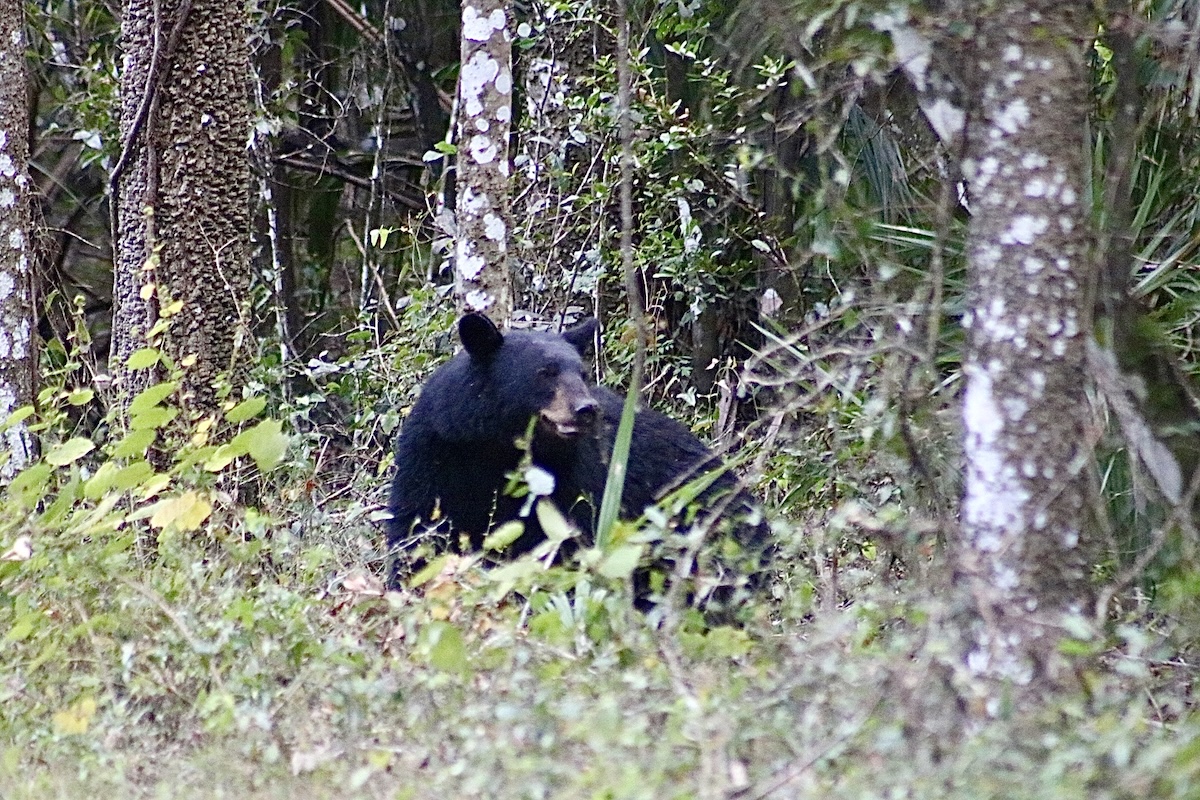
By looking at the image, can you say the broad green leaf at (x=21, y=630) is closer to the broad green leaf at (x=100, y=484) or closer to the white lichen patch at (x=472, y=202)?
the broad green leaf at (x=100, y=484)

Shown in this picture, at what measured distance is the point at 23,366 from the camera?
7605 millimetres

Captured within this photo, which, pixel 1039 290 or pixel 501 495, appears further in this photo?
pixel 501 495

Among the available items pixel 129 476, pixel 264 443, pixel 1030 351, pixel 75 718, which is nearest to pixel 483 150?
pixel 264 443

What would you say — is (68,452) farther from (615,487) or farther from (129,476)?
(615,487)

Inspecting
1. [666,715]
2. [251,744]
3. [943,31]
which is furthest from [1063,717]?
[251,744]

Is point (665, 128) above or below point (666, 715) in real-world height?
above

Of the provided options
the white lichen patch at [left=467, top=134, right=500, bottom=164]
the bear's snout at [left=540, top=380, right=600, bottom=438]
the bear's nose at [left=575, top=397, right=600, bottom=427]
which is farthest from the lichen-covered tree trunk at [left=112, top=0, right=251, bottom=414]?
the bear's nose at [left=575, top=397, right=600, bottom=427]

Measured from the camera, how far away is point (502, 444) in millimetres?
6676

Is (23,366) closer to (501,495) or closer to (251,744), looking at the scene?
(501,495)

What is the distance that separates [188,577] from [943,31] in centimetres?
306

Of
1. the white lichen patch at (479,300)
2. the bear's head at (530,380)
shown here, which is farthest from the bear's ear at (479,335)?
the white lichen patch at (479,300)

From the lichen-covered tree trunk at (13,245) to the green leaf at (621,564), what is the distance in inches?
174

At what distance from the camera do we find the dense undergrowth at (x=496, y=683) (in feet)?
11.0

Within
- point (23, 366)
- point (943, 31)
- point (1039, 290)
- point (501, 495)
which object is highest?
point (943, 31)
